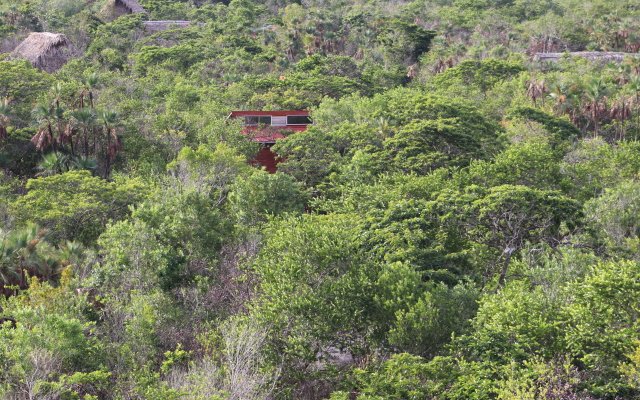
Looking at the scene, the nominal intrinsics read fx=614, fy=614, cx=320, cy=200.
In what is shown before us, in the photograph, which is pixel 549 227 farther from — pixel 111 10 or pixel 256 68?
pixel 111 10

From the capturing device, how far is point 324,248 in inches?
704

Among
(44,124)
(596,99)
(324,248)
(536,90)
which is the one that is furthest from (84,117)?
(596,99)

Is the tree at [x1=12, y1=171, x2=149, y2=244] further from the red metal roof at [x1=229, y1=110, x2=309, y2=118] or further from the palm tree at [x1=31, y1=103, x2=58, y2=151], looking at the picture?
the red metal roof at [x1=229, y1=110, x2=309, y2=118]

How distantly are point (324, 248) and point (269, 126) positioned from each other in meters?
23.4

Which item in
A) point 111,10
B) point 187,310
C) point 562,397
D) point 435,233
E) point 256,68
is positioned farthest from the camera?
point 111,10

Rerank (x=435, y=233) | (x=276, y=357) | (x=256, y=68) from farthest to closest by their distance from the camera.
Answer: (x=256, y=68) < (x=435, y=233) < (x=276, y=357)

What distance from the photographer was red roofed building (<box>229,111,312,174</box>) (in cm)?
3919

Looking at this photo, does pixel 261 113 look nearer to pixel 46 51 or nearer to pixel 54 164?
pixel 54 164

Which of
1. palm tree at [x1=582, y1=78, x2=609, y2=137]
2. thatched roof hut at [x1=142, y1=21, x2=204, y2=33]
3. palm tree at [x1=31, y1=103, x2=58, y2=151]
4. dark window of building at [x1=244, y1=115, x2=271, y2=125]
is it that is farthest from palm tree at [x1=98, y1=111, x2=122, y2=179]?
thatched roof hut at [x1=142, y1=21, x2=204, y2=33]

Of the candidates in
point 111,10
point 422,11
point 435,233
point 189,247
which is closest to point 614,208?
point 435,233

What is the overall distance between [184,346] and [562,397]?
35.1ft

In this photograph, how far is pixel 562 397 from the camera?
1281 centimetres

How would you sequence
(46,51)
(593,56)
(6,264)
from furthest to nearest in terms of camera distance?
1. (593,56)
2. (46,51)
3. (6,264)

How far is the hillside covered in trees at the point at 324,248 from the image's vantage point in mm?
14688
